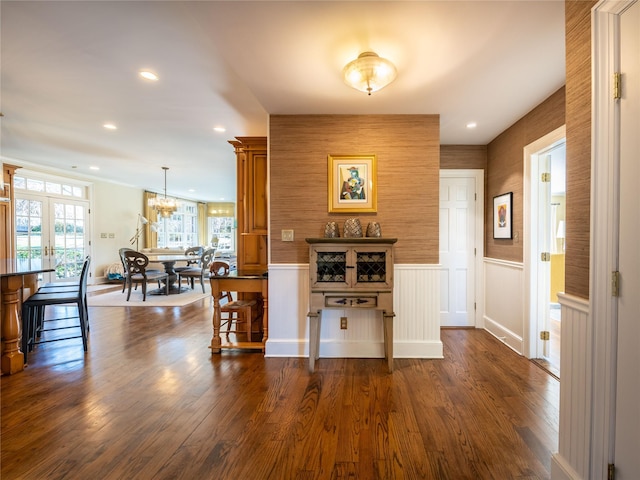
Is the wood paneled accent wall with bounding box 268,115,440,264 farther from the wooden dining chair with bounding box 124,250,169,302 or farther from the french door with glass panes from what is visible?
the french door with glass panes

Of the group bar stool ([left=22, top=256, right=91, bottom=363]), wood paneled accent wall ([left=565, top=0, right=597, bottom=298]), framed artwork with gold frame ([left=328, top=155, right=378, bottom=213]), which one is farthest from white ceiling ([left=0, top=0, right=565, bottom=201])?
bar stool ([left=22, top=256, right=91, bottom=363])

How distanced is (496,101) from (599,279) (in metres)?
2.14

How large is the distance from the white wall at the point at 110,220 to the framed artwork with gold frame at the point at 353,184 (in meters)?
7.00

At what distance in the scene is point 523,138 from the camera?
3.08 m

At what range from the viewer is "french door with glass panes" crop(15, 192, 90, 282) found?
5.67m

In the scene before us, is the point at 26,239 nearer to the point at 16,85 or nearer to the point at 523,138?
the point at 16,85

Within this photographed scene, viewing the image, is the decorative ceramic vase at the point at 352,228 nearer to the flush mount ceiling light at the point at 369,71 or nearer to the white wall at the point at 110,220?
the flush mount ceiling light at the point at 369,71

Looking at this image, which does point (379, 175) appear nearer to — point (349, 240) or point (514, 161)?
point (349, 240)

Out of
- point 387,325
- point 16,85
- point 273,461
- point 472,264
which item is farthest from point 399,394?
point 16,85

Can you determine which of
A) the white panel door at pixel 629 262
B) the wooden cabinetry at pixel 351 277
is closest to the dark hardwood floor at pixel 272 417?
the wooden cabinetry at pixel 351 277

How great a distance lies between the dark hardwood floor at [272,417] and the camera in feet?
5.08

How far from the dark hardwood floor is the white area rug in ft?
7.51

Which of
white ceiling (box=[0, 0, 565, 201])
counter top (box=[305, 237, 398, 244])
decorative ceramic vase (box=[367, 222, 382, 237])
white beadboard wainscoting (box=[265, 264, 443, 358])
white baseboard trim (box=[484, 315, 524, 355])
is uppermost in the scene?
white ceiling (box=[0, 0, 565, 201])

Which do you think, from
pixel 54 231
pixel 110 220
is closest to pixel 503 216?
pixel 54 231
